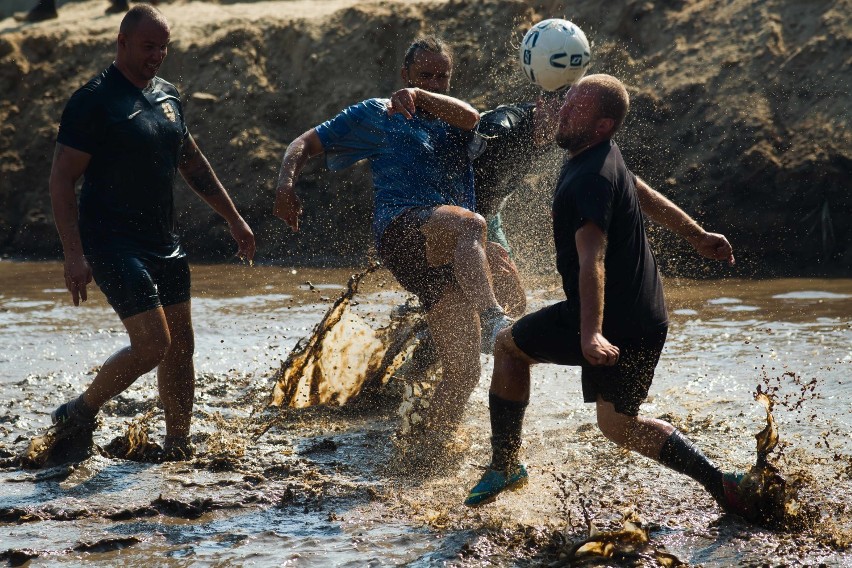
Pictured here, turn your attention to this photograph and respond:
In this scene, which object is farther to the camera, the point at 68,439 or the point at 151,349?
the point at 68,439

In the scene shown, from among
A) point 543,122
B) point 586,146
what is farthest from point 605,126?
point 543,122

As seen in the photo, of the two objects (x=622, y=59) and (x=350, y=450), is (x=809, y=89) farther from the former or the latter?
(x=350, y=450)

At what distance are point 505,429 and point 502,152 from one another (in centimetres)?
200

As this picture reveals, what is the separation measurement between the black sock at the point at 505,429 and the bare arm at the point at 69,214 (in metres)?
1.92

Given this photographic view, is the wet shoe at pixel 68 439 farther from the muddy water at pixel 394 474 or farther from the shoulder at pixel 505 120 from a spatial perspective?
the shoulder at pixel 505 120

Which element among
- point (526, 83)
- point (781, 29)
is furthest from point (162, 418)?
point (781, 29)

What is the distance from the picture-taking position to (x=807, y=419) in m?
5.82

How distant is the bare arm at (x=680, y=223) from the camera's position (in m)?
4.67

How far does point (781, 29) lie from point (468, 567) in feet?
31.4

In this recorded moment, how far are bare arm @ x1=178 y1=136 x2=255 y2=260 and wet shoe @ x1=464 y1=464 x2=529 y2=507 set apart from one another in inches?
75.1

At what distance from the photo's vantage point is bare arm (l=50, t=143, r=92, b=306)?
5.04 metres

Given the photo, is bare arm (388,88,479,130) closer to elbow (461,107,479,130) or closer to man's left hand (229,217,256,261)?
elbow (461,107,479,130)

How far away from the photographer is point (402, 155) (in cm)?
552

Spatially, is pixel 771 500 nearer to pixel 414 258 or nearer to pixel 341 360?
pixel 414 258
